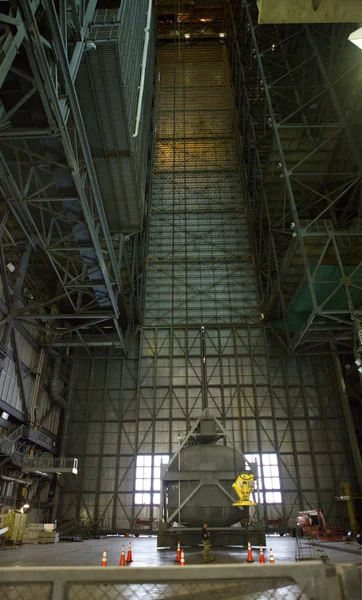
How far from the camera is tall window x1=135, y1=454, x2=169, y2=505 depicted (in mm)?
28422

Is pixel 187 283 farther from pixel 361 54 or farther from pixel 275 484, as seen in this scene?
pixel 361 54

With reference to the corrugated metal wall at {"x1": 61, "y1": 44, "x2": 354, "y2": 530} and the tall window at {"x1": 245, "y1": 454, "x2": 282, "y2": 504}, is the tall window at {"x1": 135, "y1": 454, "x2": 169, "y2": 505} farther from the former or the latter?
the tall window at {"x1": 245, "y1": 454, "x2": 282, "y2": 504}

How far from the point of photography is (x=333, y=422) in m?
30.8

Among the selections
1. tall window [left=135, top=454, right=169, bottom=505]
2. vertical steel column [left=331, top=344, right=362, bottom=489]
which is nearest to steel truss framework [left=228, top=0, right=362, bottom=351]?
vertical steel column [left=331, top=344, right=362, bottom=489]

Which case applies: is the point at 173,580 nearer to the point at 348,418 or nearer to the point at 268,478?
the point at 268,478

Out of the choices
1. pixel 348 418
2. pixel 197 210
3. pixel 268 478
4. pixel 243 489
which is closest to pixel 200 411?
pixel 268 478

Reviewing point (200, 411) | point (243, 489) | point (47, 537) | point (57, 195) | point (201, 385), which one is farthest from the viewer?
point (201, 385)

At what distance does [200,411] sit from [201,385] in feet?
6.90

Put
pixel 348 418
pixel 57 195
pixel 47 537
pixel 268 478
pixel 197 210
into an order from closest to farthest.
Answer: pixel 57 195
pixel 47 537
pixel 268 478
pixel 348 418
pixel 197 210

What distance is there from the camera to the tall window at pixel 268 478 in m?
28.4

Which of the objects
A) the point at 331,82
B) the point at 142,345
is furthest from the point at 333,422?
the point at 331,82

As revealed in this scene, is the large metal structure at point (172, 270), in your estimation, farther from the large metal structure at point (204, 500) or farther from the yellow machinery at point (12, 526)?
the large metal structure at point (204, 500)

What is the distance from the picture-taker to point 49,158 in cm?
1555

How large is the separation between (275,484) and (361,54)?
1139 inches
